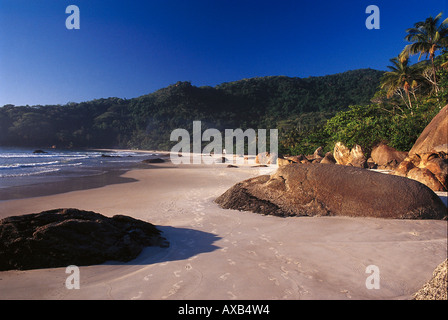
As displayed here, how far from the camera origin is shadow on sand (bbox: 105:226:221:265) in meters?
3.35

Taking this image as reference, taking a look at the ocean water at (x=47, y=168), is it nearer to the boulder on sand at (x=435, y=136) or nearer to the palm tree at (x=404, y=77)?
the boulder on sand at (x=435, y=136)

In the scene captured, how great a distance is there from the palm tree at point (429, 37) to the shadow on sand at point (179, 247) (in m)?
27.9

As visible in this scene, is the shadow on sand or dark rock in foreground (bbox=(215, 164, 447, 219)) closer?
the shadow on sand

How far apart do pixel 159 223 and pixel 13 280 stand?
2.67m

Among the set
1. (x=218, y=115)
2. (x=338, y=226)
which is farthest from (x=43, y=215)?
(x=218, y=115)

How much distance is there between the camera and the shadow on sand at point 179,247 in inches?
132

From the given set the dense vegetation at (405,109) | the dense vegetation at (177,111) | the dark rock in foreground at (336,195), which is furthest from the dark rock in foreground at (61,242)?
the dense vegetation at (177,111)

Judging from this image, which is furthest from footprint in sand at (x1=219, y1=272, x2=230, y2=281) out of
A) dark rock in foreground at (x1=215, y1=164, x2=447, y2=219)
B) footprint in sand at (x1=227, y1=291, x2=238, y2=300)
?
dark rock in foreground at (x1=215, y1=164, x2=447, y2=219)

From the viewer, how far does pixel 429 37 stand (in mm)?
22219

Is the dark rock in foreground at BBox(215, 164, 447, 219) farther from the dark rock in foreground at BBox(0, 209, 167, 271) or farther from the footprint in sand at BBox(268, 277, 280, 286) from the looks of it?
the dark rock in foreground at BBox(0, 209, 167, 271)

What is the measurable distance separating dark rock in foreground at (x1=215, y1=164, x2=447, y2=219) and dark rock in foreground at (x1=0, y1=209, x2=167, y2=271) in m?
3.22
